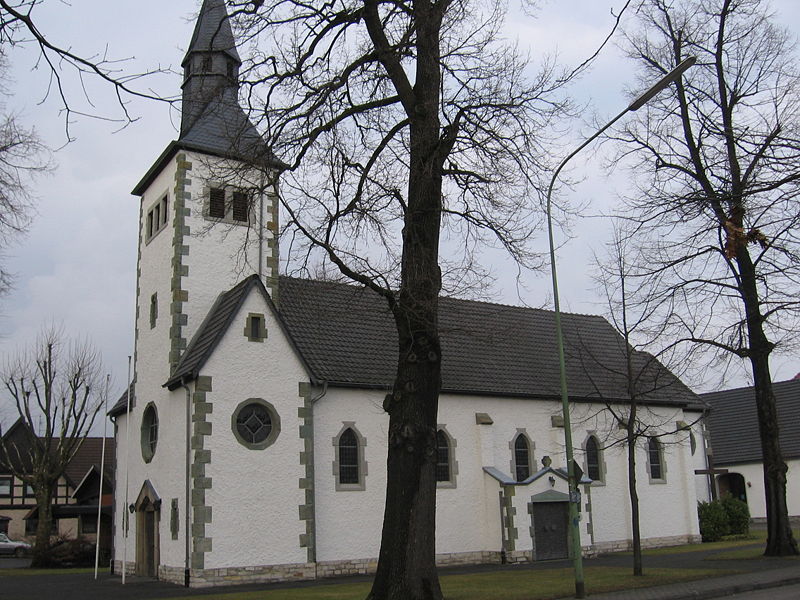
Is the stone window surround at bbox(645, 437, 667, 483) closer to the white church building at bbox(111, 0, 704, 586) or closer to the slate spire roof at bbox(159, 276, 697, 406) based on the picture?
the white church building at bbox(111, 0, 704, 586)

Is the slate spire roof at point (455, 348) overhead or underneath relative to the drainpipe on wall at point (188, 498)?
overhead

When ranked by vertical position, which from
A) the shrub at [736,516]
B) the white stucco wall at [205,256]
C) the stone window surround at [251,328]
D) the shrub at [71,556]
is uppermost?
the white stucco wall at [205,256]

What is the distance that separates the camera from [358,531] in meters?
23.6

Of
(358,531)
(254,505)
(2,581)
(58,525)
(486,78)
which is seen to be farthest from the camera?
(58,525)

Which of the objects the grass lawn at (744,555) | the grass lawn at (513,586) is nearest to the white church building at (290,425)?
the grass lawn at (513,586)

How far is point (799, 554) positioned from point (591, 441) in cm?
909

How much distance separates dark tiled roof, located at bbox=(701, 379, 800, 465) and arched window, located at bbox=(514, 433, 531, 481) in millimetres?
20770

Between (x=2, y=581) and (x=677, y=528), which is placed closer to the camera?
(x=2, y=581)

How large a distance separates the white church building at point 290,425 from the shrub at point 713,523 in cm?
102

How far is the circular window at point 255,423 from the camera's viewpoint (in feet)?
A: 73.0

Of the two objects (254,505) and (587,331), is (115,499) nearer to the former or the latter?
(254,505)

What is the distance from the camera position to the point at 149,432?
83.8ft

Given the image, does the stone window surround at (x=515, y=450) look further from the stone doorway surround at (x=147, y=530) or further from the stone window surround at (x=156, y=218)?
the stone window surround at (x=156, y=218)

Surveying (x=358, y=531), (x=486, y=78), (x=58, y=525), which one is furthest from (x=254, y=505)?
(x=58, y=525)
